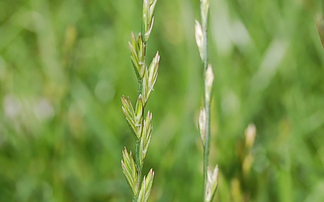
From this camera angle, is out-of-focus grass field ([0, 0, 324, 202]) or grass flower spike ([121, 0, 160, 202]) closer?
grass flower spike ([121, 0, 160, 202])

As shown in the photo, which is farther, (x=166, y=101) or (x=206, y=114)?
(x=166, y=101)

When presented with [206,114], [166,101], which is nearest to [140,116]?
[206,114]

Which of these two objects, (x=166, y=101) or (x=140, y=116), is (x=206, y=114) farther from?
(x=166, y=101)

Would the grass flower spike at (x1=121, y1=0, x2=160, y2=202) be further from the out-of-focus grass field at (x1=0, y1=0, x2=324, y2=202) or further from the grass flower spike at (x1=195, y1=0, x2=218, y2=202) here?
the out-of-focus grass field at (x1=0, y1=0, x2=324, y2=202)

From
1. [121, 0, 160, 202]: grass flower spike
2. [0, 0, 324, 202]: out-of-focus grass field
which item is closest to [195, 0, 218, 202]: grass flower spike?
[121, 0, 160, 202]: grass flower spike

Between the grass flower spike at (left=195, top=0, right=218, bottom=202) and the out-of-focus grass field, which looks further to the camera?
the out-of-focus grass field

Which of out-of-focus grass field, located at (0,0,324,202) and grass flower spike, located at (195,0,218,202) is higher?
grass flower spike, located at (195,0,218,202)

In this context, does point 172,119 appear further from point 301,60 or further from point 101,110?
point 301,60

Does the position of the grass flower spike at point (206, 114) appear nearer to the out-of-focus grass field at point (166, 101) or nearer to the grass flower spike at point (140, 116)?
the grass flower spike at point (140, 116)

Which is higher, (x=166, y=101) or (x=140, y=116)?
(x=140, y=116)
